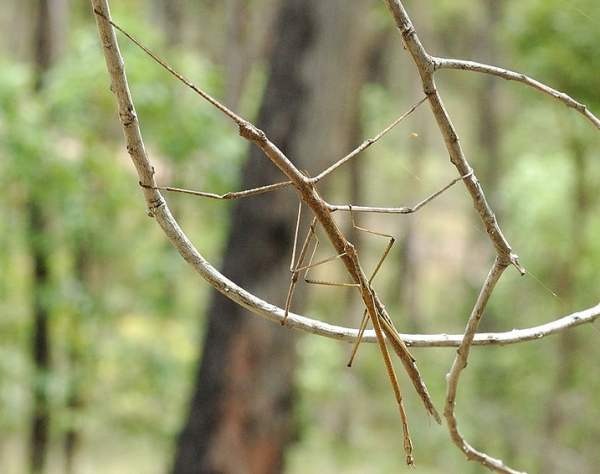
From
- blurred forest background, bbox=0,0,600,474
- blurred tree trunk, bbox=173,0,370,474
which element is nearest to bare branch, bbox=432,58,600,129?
blurred forest background, bbox=0,0,600,474

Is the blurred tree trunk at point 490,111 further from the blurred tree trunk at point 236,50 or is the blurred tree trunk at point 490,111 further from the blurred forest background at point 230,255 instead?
the blurred tree trunk at point 236,50

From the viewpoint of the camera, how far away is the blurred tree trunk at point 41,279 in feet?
24.4

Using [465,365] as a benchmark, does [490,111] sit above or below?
above

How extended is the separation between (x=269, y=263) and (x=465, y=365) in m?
4.05

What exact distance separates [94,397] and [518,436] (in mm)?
4436

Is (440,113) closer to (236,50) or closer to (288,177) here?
(288,177)

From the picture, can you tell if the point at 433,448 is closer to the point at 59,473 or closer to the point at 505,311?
the point at 505,311

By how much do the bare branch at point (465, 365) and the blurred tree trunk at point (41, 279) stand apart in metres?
6.47

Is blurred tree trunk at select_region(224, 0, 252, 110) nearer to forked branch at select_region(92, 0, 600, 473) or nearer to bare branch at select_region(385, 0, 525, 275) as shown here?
forked branch at select_region(92, 0, 600, 473)

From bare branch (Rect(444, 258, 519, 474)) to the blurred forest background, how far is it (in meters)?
1.68

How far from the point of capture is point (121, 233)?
788 centimetres

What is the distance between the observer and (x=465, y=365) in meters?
1.20

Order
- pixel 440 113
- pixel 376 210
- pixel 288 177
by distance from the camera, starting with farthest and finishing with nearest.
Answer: pixel 376 210 < pixel 288 177 < pixel 440 113

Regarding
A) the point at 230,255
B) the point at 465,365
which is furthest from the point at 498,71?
the point at 230,255
